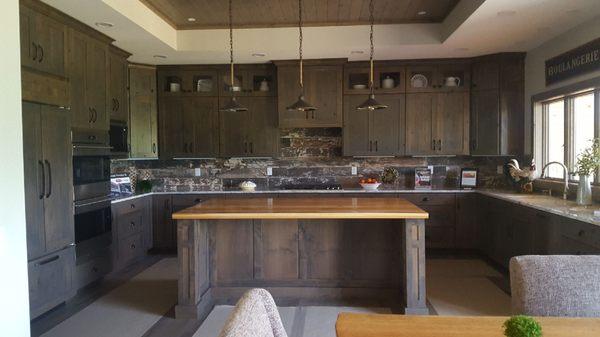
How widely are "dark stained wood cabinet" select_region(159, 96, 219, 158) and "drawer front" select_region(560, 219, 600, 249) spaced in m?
4.22

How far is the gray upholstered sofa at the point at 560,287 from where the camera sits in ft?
4.85

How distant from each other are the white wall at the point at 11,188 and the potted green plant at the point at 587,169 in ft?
13.7

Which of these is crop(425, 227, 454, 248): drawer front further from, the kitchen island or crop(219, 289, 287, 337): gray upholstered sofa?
crop(219, 289, 287, 337): gray upholstered sofa

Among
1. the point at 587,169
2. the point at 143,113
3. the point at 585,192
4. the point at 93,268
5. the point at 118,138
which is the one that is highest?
the point at 143,113

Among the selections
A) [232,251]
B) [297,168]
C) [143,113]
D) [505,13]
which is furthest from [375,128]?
[143,113]

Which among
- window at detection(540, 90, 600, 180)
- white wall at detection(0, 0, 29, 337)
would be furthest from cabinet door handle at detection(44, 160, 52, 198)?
window at detection(540, 90, 600, 180)

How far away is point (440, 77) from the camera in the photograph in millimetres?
5621

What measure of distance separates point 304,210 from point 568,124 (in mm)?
3105

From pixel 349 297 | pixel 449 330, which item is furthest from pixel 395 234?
pixel 449 330

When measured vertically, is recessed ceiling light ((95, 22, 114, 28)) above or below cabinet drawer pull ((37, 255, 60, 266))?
above

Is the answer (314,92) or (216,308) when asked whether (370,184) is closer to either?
(314,92)

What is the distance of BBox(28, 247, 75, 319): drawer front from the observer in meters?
3.18

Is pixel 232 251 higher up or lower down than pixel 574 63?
lower down

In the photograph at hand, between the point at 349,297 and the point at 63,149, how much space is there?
283 centimetres
